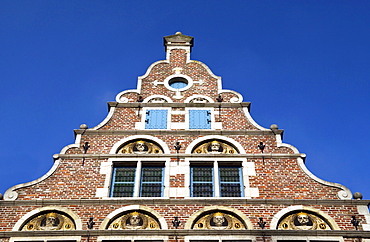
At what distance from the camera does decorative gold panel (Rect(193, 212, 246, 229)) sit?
1348 centimetres

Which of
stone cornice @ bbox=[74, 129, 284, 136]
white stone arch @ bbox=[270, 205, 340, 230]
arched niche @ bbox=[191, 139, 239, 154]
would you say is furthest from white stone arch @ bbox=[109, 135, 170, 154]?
white stone arch @ bbox=[270, 205, 340, 230]

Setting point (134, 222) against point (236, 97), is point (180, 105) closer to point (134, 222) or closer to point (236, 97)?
point (236, 97)

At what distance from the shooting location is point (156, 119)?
53.2ft

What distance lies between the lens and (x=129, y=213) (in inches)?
540

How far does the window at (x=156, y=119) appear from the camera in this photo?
1600cm

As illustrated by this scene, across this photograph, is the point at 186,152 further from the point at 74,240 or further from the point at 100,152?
the point at 74,240

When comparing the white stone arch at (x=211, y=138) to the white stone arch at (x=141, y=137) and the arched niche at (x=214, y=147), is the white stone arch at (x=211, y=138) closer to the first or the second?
the arched niche at (x=214, y=147)

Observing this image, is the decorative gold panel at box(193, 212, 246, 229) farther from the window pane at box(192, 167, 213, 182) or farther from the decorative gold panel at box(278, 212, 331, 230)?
the window pane at box(192, 167, 213, 182)

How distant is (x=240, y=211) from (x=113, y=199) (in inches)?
125

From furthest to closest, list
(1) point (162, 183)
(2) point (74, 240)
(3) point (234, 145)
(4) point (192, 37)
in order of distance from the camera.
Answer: (4) point (192, 37)
(3) point (234, 145)
(1) point (162, 183)
(2) point (74, 240)

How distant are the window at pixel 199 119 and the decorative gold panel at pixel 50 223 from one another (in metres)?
4.48

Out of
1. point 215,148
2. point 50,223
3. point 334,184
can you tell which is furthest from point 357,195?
point 50,223

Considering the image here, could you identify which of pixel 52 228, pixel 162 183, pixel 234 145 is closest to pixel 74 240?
pixel 52 228

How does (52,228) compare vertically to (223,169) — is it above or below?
below
